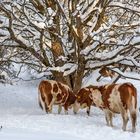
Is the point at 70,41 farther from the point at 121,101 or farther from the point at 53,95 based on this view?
the point at 121,101

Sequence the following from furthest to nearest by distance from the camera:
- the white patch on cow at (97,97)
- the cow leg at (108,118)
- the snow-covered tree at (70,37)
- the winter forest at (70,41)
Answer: the snow-covered tree at (70,37), the winter forest at (70,41), the white patch on cow at (97,97), the cow leg at (108,118)

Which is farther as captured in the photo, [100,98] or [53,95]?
[53,95]

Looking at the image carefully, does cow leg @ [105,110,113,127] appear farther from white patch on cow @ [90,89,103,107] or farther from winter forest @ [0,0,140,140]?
winter forest @ [0,0,140,140]

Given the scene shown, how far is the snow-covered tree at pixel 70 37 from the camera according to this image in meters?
13.7

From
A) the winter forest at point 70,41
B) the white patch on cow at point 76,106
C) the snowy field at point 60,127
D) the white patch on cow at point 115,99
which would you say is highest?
the winter forest at point 70,41

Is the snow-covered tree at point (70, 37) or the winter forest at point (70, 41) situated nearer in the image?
the winter forest at point (70, 41)

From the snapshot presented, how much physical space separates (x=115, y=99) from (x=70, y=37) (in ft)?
18.6

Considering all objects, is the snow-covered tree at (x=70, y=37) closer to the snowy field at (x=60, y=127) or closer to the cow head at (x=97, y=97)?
the snowy field at (x=60, y=127)

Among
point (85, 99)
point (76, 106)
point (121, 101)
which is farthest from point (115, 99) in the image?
point (76, 106)

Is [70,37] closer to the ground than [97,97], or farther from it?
farther from it

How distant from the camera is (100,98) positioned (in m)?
11.4

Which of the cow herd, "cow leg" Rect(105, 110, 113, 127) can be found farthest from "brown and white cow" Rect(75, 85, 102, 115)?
"cow leg" Rect(105, 110, 113, 127)

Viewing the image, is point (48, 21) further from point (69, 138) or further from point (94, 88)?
point (69, 138)

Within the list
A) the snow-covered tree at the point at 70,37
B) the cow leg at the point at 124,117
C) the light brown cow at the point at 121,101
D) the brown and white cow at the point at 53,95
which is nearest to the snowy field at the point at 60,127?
the cow leg at the point at 124,117
